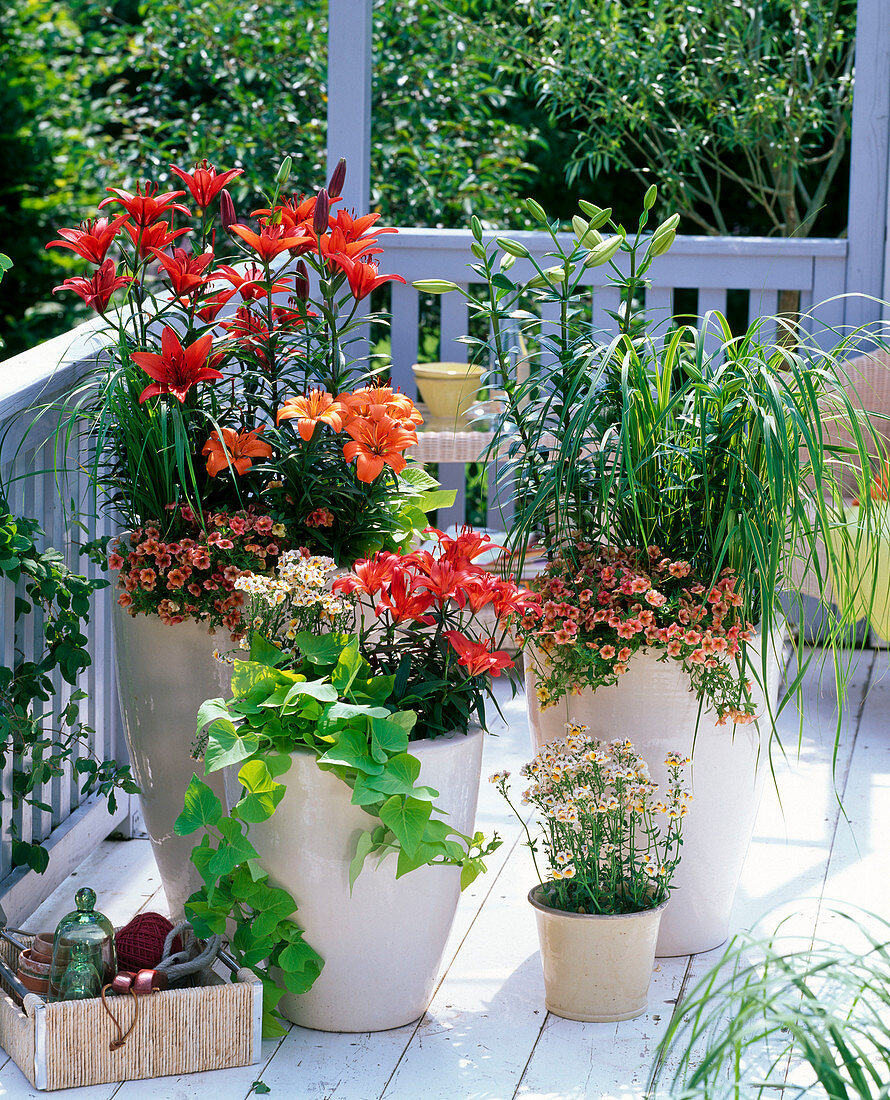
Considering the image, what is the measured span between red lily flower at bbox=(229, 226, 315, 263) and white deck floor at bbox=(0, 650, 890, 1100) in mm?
874

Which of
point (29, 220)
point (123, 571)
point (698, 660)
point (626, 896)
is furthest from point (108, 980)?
point (29, 220)

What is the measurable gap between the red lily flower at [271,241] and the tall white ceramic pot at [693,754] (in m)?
0.72

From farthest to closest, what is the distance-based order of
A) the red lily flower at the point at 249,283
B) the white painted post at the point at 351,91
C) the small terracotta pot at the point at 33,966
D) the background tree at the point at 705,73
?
the background tree at the point at 705,73
the white painted post at the point at 351,91
the red lily flower at the point at 249,283
the small terracotta pot at the point at 33,966

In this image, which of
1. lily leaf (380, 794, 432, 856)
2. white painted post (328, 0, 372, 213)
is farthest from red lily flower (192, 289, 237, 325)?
white painted post (328, 0, 372, 213)

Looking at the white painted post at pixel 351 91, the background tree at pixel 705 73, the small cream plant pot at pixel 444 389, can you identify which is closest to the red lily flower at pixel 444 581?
the small cream plant pot at pixel 444 389

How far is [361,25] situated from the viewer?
3488mm

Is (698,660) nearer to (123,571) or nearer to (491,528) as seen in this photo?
(123,571)

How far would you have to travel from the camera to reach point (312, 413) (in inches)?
79.0

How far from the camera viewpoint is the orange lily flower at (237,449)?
2059 mm

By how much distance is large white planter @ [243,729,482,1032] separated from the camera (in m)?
1.85

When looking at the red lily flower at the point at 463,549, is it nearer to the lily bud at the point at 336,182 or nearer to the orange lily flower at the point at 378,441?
the orange lily flower at the point at 378,441

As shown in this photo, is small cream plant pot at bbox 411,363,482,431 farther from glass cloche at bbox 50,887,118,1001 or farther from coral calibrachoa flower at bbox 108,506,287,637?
glass cloche at bbox 50,887,118,1001

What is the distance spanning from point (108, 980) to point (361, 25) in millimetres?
2474

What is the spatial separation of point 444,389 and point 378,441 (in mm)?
1621
